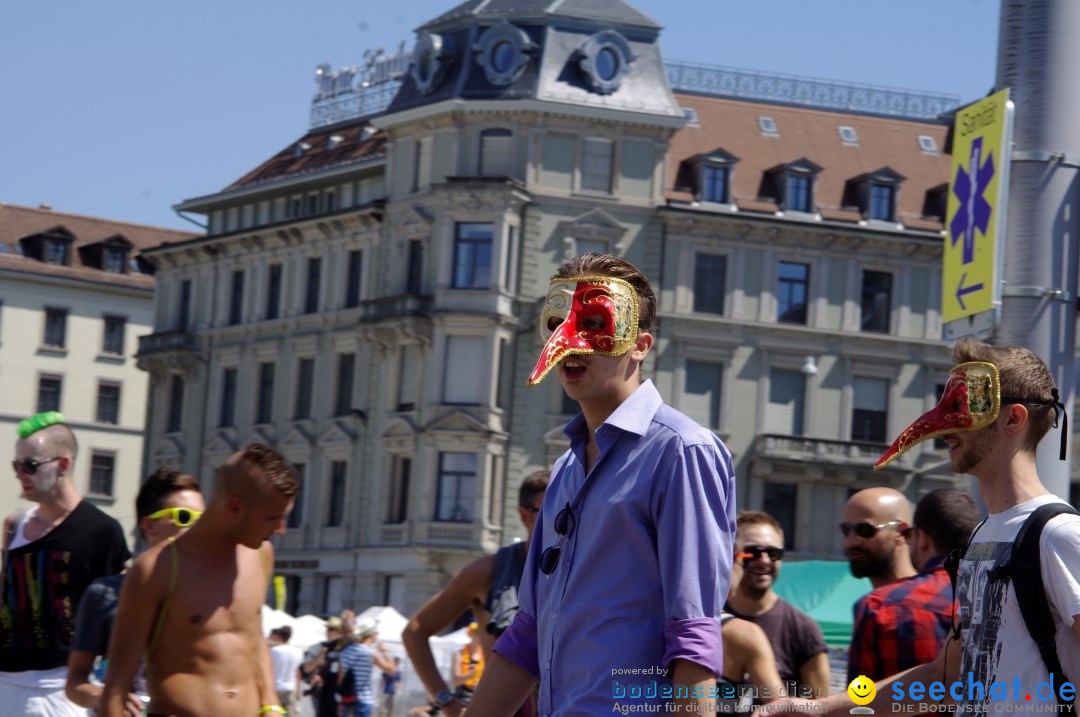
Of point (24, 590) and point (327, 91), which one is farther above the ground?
point (327, 91)

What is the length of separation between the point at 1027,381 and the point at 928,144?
5575cm

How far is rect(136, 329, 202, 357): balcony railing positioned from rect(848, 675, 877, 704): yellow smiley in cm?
5667

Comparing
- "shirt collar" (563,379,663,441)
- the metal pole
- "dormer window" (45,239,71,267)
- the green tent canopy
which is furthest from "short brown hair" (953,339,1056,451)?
"dormer window" (45,239,71,267)

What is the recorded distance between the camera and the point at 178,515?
780cm

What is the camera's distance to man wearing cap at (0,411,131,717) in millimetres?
8234

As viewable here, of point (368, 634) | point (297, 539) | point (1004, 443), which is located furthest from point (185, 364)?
point (1004, 443)

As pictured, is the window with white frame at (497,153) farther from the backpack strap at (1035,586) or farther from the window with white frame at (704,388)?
the backpack strap at (1035,586)

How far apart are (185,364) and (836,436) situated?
20313mm

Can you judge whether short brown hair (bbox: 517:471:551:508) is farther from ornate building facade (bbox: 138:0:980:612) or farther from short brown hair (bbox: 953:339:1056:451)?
ornate building facade (bbox: 138:0:980:612)

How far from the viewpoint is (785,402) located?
53812 mm

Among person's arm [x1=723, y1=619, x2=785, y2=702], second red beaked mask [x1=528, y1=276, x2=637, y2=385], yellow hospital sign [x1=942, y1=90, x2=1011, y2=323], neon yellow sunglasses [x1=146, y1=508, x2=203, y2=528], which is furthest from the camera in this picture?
yellow hospital sign [x1=942, y1=90, x2=1011, y2=323]

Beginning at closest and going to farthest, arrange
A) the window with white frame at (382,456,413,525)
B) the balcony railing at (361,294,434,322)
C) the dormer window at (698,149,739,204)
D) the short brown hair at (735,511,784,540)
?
the short brown hair at (735,511,784,540) < the balcony railing at (361,294,434,322) < the window with white frame at (382,456,413,525) < the dormer window at (698,149,739,204)

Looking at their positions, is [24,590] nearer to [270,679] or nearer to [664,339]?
[270,679]

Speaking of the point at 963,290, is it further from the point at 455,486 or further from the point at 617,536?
the point at 455,486
